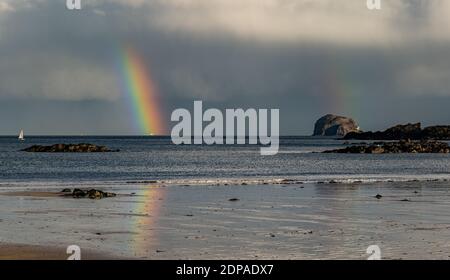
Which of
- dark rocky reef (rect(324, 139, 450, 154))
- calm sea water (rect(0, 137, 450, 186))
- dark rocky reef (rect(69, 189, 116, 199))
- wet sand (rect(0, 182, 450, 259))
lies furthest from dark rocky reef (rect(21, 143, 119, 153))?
dark rocky reef (rect(69, 189, 116, 199))

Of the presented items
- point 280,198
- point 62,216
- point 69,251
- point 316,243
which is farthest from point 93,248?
point 280,198

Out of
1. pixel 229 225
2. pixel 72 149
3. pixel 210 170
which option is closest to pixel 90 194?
pixel 229 225

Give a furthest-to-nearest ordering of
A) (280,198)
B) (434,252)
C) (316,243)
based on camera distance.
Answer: (280,198) → (316,243) → (434,252)

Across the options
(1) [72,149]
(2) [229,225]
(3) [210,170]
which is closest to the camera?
(2) [229,225]

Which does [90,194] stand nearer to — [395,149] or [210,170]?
[210,170]

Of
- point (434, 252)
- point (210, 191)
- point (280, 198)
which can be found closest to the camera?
point (434, 252)

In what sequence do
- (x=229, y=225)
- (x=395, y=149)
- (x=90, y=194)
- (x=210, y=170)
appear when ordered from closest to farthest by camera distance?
(x=229, y=225) → (x=90, y=194) → (x=210, y=170) → (x=395, y=149)

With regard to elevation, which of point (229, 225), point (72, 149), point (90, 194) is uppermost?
point (72, 149)

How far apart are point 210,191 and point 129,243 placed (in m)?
23.1

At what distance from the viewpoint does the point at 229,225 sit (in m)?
26.9

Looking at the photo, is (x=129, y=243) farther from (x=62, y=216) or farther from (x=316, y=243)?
(x=62, y=216)

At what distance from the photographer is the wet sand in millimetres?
20891

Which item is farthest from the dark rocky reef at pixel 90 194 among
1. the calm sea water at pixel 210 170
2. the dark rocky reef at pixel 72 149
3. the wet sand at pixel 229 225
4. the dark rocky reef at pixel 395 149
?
the dark rocky reef at pixel 72 149

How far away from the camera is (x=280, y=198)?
39.4 metres
